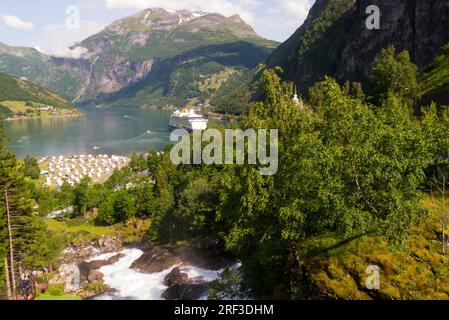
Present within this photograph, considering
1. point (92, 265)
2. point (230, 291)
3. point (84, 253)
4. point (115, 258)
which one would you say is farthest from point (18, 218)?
point (230, 291)

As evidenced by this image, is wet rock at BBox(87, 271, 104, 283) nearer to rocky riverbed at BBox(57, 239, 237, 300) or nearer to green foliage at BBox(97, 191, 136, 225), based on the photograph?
rocky riverbed at BBox(57, 239, 237, 300)

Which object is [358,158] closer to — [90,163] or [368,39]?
[90,163]

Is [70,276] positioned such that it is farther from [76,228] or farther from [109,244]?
[76,228]

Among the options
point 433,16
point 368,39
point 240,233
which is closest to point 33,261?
point 240,233

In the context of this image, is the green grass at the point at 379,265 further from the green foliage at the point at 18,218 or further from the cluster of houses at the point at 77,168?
the cluster of houses at the point at 77,168

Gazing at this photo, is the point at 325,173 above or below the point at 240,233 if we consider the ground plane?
→ above
